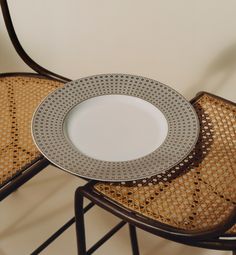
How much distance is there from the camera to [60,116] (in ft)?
2.96

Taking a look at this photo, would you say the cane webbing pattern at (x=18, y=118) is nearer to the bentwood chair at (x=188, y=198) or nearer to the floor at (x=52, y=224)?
the bentwood chair at (x=188, y=198)

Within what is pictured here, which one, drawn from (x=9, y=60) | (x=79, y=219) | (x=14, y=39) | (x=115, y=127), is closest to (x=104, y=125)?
(x=115, y=127)

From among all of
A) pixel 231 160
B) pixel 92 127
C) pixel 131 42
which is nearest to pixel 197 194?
pixel 231 160

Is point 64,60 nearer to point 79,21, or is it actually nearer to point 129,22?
point 79,21

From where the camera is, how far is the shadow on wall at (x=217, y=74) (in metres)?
1.38

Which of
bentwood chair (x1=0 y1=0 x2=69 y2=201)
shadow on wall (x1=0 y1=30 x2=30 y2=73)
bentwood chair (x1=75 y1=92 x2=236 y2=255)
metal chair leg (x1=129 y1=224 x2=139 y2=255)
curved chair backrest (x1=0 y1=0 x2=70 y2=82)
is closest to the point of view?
bentwood chair (x1=75 y1=92 x2=236 y2=255)

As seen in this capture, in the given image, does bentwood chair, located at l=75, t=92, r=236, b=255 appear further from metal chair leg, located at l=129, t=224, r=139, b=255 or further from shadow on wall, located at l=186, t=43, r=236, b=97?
shadow on wall, located at l=186, t=43, r=236, b=97

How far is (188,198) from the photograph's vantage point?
84 centimetres

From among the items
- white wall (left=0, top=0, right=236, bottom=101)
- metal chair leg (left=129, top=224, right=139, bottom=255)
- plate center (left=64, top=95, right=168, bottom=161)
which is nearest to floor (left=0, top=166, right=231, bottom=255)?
metal chair leg (left=129, top=224, right=139, bottom=255)

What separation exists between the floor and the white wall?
0.44 meters

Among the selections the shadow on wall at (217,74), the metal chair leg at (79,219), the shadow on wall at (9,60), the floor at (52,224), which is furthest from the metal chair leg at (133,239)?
the shadow on wall at (9,60)

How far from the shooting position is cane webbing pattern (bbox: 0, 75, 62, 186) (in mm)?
909

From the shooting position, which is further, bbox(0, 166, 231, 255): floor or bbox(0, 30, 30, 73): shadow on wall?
bbox(0, 30, 30, 73): shadow on wall

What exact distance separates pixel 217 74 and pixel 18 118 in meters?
0.74
